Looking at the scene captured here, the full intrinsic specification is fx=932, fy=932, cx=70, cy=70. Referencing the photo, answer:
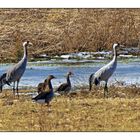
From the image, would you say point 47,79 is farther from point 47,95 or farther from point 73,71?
point 73,71

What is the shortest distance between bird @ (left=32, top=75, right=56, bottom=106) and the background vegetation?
0.34 m

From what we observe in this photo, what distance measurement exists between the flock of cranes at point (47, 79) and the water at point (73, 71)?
0.04 metres

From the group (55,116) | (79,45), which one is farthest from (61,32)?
(55,116)

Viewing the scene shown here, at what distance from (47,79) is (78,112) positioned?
1.59 ft

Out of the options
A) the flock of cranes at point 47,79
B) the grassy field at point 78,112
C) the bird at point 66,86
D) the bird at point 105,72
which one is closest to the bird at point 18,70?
the flock of cranes at point 47,79

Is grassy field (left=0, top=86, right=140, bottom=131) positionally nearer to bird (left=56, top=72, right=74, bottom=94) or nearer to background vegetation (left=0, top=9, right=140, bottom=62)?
bird (left=56, top=72, right=74, bottom=94)

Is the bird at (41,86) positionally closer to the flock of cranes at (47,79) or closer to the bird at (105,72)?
the flock of cranes at (47,79)

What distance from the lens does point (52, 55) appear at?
10148mm

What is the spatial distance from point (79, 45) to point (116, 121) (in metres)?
0.94

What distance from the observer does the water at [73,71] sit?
32.9 feet

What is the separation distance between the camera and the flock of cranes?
999 cm

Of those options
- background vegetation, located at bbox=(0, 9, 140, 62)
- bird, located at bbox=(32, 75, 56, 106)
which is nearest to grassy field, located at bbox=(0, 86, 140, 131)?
bird, located at bbox=(32, 75, 56, 106)

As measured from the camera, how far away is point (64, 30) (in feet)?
33.2

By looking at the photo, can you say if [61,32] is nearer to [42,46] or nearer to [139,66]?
[42,46]
